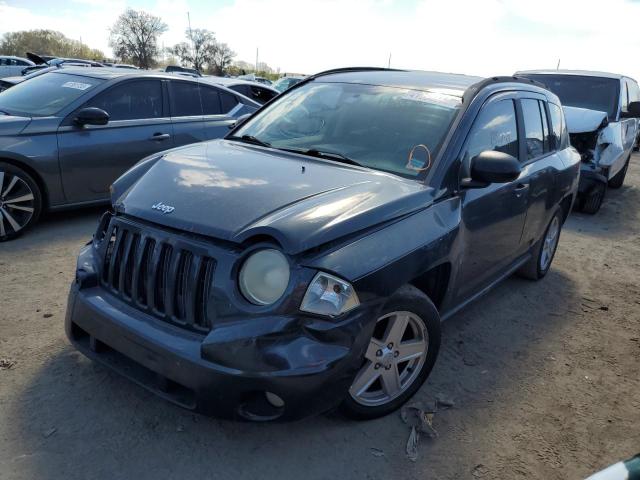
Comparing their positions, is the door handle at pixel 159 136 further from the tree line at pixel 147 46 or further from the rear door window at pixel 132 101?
the tree line at pixel 147 46

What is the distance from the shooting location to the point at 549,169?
4.25 m

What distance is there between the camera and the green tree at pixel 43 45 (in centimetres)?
5760

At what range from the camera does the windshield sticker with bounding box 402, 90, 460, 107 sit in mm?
3238

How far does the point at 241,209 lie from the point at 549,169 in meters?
2.93

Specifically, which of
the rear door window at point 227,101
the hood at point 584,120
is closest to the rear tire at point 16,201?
the rear door window at point 227,101

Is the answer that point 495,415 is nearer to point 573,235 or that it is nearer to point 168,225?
point 168,225

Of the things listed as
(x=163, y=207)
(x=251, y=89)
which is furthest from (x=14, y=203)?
(x=251, y=89)

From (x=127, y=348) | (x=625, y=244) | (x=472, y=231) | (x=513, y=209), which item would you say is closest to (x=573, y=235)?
(x=625, y=244)

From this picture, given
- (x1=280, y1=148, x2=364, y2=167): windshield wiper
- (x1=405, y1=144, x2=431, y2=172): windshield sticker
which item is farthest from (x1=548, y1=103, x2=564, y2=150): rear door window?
(x1=280, y1=148, x2=364, y2=167): windshield wiper

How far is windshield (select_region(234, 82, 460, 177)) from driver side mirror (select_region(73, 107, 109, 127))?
7.18 feet

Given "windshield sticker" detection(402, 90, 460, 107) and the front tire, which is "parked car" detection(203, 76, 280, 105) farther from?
the front tire

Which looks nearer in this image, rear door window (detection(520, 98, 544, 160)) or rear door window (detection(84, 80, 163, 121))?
rear door window (detection(520, 98, 544, 160))

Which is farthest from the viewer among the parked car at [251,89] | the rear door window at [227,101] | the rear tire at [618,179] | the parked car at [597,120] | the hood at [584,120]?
the rear tire at [618,179]

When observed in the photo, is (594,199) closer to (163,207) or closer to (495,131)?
(495,131)
